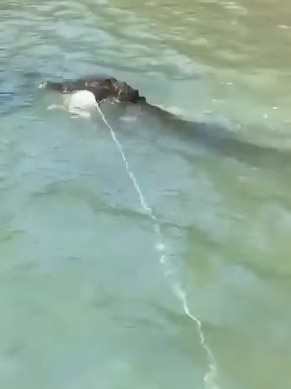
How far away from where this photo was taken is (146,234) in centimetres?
666

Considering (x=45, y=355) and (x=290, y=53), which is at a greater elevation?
(x=290, y=53)

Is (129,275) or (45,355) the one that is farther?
(129,275)

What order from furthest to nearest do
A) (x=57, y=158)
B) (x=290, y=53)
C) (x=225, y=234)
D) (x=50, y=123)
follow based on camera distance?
1. (x=290, y=53)
2. (x=50, y=123)
3. (x=57, y=158)
4. (x=225, y=234)

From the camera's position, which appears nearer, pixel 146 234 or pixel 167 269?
pixel 167 269

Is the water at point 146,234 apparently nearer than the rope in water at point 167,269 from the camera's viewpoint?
No

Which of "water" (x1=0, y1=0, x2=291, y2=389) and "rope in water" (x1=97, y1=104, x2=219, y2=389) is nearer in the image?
"rope in water" (x1=97, y1=104, x2=219, y2=389)

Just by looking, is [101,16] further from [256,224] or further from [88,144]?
[256,224]

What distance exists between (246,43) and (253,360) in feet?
24.7

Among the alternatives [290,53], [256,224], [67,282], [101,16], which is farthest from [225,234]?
[101,16]

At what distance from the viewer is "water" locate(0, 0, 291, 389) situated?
523 centimetres

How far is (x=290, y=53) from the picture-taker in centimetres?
1145

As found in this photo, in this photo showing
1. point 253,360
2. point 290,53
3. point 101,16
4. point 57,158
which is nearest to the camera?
point 253,360

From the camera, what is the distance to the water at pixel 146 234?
523cm

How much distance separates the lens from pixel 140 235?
665 cm
